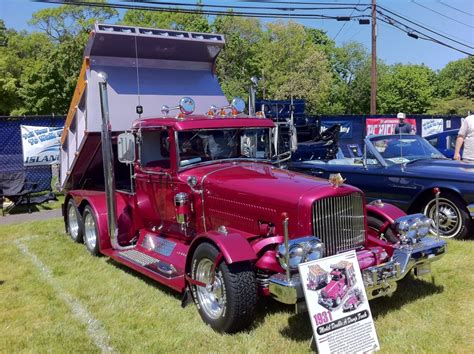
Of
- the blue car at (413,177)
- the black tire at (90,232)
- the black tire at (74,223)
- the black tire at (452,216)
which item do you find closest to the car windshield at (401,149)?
the blue car at (413,177)

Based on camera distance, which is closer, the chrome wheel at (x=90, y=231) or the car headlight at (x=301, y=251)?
the car headlight at (x=301, y=251)

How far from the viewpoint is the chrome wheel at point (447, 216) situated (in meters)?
7.19

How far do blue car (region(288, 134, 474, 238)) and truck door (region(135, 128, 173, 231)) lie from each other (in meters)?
3.68

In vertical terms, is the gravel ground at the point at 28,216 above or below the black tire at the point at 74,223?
below

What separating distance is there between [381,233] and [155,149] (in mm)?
2884

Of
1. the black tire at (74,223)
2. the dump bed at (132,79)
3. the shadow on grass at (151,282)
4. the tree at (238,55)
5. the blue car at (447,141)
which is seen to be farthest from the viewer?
the tree at (238,55)

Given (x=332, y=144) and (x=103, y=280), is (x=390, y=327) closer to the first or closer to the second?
(x=103, y=280)

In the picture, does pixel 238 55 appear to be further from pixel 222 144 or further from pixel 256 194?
pixel 256 194

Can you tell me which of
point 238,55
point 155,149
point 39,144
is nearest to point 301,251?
point 155,149

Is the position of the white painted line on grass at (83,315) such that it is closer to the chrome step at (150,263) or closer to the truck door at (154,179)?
the chrome step at (150,263)

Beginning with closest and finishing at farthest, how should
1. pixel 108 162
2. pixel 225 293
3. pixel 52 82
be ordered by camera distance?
1. pixel 225 293
2. pixel 108 162
3. pixel 52 82

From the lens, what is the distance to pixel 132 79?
7.34 metres

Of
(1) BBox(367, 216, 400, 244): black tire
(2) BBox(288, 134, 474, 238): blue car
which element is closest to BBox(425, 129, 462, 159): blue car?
(2) BBox(288, 134, 474, 238): blue car

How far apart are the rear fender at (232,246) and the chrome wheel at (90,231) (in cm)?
326
